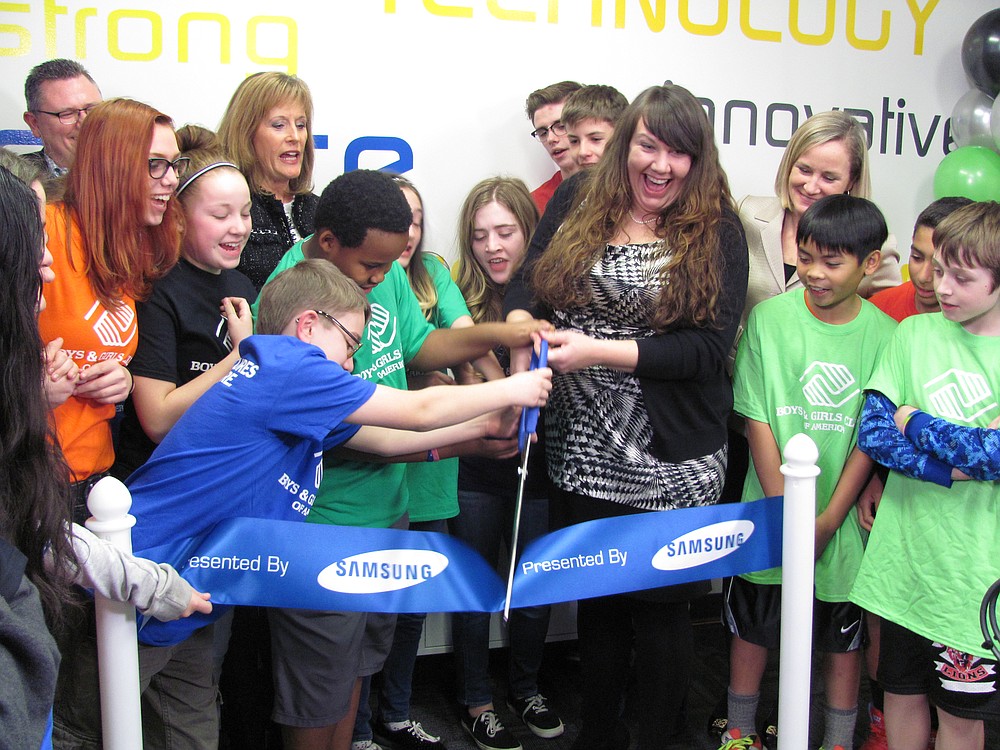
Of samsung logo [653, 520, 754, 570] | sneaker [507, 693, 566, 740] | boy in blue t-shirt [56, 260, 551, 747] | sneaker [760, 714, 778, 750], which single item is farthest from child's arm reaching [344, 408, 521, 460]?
sneaker [760, 714, 778, 750]

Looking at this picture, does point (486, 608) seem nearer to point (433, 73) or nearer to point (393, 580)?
point (393, 580)

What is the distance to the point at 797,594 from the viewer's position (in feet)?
6.24

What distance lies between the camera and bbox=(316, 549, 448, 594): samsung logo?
178 centimetres

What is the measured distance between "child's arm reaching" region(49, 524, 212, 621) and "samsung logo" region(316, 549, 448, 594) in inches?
10.7

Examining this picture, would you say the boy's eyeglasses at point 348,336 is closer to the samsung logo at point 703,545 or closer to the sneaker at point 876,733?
the samsung logo at point 703,545

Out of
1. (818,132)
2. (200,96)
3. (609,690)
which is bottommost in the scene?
(609,690)

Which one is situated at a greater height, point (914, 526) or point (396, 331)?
point (396, 331)

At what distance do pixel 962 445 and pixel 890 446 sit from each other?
16 cm

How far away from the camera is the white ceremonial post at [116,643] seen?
157 cm

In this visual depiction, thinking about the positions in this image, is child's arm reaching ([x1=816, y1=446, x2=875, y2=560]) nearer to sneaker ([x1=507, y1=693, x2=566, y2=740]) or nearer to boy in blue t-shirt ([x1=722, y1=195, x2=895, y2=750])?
boy in blue t-shirt ([x1=722, y1=195, x2=895, y2=750])

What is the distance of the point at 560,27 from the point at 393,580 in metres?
2.39

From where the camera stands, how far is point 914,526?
2.26 m

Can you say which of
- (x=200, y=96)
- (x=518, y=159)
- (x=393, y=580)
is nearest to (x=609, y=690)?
(x=393, y=580)

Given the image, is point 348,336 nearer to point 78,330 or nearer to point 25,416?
point 78,330
